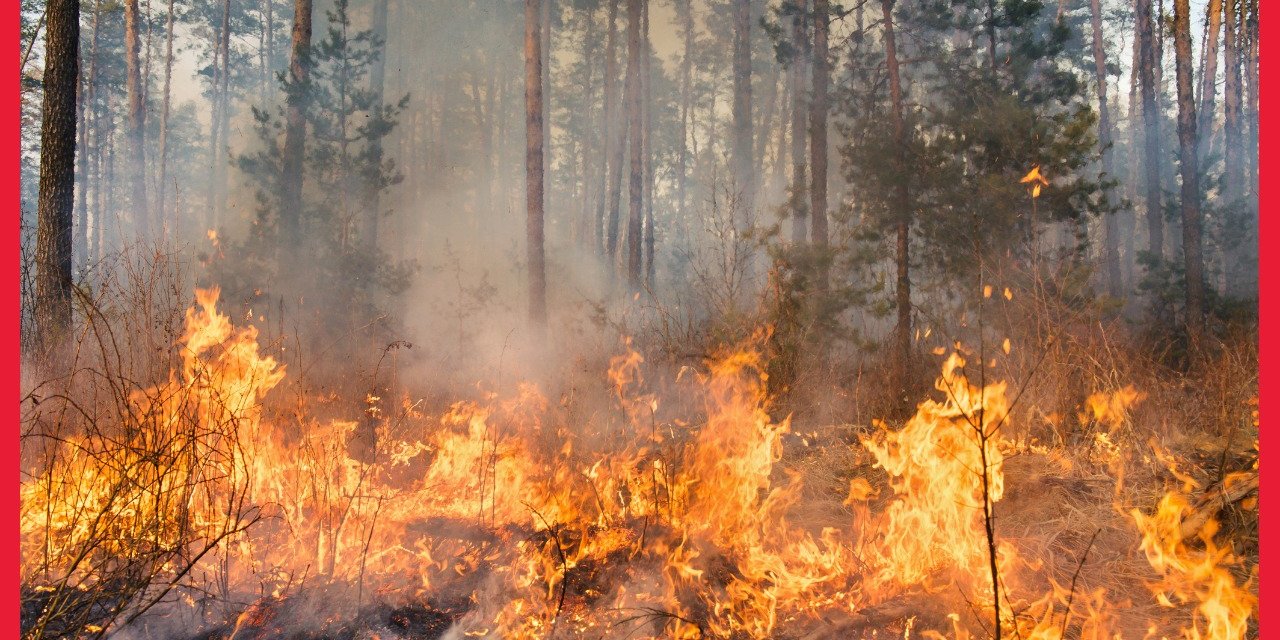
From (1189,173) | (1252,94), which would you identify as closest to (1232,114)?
(1252,94)

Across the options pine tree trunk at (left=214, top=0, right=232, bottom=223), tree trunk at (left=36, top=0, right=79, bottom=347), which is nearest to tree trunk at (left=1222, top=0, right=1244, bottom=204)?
tree trunk at (left=36, top=0, right=79, bottom=347)

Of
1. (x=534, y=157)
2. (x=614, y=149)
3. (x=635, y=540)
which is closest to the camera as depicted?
(x=635, y=540)

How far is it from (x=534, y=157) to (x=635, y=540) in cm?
895

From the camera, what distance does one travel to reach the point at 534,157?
38.9ft

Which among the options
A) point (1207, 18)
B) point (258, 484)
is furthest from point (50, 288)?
point (1207, 18)

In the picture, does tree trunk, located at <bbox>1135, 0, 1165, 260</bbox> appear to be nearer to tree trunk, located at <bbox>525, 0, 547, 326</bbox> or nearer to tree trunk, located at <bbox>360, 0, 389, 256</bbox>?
tree trunk, located at <bbox>525, 0, 547, 326</bbox>

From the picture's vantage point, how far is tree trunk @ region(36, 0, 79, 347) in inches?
260

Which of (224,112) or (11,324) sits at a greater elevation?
(224,112)

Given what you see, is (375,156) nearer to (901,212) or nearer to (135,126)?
(135,126)

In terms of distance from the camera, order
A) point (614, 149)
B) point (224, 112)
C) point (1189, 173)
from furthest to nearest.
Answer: point (224, 112), point (614, 149), point (1189, 173)

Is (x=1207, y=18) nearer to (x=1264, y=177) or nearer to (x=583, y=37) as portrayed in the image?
(x=1264, y=177)

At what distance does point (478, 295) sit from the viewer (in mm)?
16312

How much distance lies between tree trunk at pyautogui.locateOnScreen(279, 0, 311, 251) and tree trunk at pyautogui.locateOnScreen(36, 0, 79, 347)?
18.0 ft

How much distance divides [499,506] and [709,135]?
104 feet
